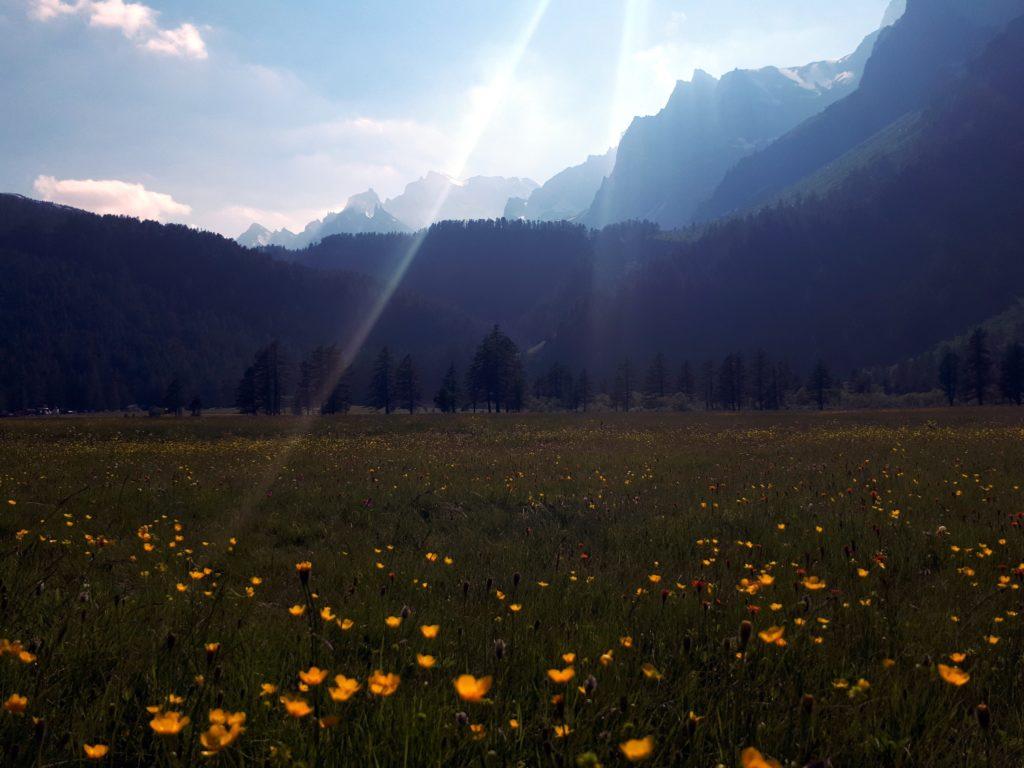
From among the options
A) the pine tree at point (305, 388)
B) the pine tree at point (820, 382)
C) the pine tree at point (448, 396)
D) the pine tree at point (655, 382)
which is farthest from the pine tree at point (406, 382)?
the pine tree at point (820, 382)

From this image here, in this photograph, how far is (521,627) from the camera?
341 cm

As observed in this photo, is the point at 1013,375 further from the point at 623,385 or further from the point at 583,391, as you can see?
the point at 583,391

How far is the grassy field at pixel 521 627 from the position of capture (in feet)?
6.61

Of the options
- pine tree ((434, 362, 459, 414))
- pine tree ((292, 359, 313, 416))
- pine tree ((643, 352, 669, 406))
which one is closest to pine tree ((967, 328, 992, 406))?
pine tree ((643, 352, 669, 406))

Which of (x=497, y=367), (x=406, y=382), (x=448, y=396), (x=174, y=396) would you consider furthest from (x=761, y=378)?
(x=174, y=396)

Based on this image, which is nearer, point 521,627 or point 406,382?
point 521,627

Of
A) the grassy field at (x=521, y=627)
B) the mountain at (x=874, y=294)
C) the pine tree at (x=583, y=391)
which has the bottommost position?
the grassy field at (x=521, y=627)

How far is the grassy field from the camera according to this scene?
2.01 m

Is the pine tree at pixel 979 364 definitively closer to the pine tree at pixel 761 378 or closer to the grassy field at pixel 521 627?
the pine tree at pixel 761 378

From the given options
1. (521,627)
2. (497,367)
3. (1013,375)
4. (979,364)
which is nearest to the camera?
(521,627)

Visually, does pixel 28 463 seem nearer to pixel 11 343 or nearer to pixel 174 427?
pixel 174 427

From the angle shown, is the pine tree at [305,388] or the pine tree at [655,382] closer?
the pine tree at [305,388]

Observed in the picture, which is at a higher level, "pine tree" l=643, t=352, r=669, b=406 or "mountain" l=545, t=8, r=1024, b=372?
"mountain" l=545, t=8, r=1024, b=372

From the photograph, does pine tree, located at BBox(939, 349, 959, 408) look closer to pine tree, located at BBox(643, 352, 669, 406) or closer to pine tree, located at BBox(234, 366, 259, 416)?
pine tree, located at BBox(643, 352, 669, 406)
